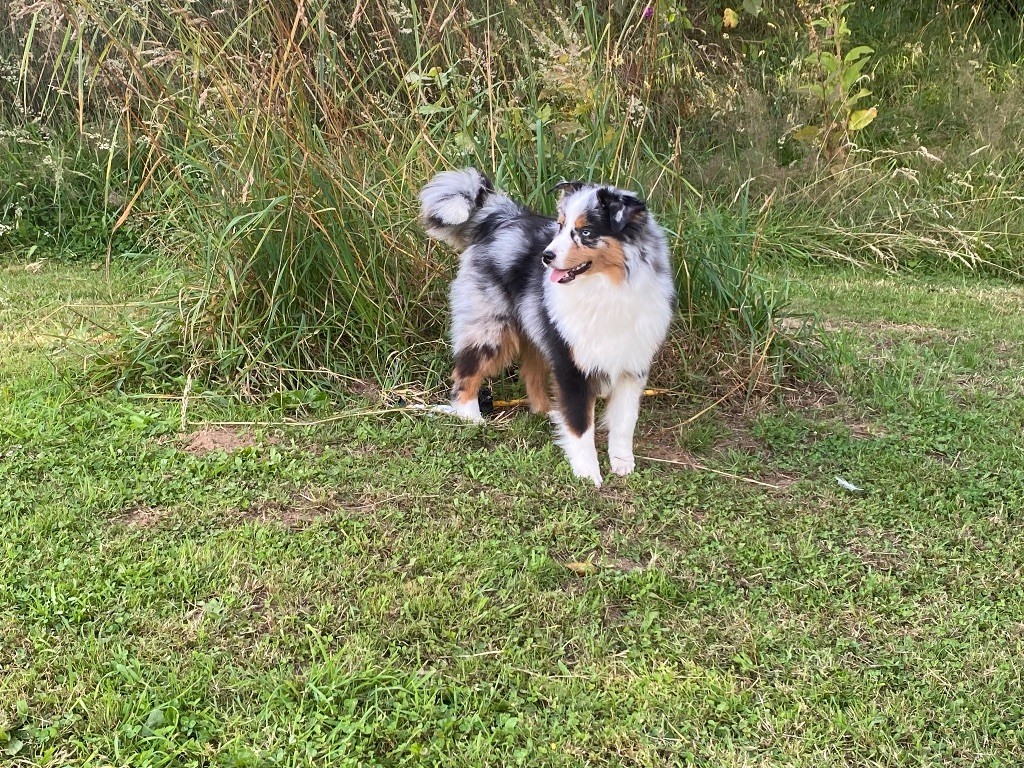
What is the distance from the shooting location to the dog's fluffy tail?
138 inches

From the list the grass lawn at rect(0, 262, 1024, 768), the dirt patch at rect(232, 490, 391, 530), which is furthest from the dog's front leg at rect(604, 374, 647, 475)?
the dirt patch at rect(232, 490, 391, 530)

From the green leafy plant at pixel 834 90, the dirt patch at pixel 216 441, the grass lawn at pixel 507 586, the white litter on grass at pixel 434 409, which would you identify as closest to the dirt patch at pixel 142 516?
the grass lawn at pixel 507 586

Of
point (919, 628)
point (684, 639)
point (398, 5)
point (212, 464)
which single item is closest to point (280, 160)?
point (398, 5)

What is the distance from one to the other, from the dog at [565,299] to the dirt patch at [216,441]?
2.87 ft

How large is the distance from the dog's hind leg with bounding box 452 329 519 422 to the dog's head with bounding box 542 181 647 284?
0.60m

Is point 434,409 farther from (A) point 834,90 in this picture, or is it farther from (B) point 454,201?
(A) point 834,90

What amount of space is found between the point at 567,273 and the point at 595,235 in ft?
0.54

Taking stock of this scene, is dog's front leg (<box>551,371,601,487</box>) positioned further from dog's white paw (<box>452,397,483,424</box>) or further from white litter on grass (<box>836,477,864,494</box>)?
white litter on grass (<box>836,477,864,494</box>)

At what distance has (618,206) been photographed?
299 centimetres

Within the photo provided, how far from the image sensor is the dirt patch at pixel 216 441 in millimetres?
3229

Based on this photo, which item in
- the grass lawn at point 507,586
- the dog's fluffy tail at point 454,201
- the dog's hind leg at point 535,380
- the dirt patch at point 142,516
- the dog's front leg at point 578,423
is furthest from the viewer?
the dog's hind leg at point 535,380

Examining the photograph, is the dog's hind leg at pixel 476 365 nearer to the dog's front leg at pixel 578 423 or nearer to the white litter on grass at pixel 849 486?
the dog's front leg at pixel 578 423

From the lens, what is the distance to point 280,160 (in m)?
3.59

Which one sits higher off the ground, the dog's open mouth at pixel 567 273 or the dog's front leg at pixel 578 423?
the dog's open mouth at pixel 567 273
